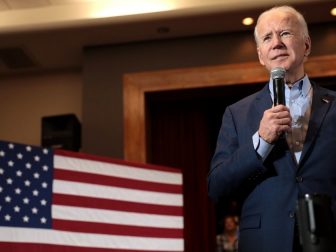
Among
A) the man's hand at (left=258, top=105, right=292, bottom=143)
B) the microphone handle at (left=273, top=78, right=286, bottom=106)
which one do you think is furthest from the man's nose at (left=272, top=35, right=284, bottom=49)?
the man's hand at (left=258, top=105, right=292, bottom=143)

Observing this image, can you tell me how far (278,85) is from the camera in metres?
1.34

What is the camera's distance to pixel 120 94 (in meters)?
5.02

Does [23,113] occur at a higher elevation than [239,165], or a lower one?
higher

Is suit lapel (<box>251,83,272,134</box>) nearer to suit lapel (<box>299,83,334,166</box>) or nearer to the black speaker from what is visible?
suit lapel (<box>299,83,334,166</box>)

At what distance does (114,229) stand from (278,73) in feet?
7.28

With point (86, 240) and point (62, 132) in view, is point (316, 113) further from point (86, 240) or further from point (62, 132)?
point (62, 132)

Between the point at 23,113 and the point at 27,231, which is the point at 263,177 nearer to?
the point at 27,231

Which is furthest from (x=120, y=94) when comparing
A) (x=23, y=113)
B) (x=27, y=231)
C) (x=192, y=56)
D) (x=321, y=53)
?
(x=27, y=231)

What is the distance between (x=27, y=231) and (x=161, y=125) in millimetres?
2838

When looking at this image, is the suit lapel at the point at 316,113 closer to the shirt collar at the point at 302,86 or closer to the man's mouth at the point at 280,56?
the shirt collar at the point at 302,86

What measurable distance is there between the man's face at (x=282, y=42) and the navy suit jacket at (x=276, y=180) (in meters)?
0.13

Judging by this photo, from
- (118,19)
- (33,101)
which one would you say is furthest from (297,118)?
(33,101)

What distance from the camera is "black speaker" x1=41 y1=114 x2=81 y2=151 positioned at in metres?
5.04

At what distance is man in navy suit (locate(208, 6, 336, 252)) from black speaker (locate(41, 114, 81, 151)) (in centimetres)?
362
